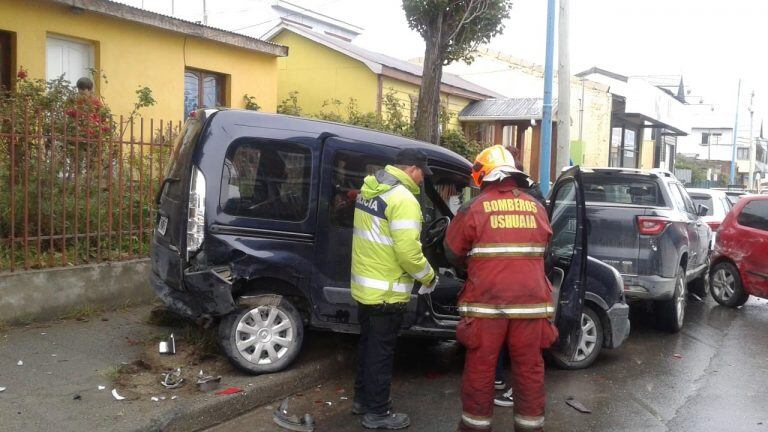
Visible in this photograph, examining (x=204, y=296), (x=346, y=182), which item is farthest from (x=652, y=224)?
(x=204, y=296)

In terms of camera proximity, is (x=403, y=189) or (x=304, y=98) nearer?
(x=403, y=189)

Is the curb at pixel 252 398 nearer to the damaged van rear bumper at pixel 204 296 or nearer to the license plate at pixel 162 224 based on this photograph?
the damaged van rear bumper at pixel 204 296

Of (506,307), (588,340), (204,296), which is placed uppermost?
(506,307)

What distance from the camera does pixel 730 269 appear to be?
382 inches

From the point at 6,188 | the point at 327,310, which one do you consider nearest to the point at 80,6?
the point at 6,188

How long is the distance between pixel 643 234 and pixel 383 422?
3948 mm

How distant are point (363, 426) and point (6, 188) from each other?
4.22 metres

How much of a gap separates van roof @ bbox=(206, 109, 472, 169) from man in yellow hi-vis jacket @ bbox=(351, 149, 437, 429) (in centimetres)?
91

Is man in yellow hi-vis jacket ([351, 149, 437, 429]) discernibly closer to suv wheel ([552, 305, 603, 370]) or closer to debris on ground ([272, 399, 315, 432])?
debris on ground ([272, 399, 315, 432])

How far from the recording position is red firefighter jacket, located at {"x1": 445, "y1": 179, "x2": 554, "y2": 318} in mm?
4023

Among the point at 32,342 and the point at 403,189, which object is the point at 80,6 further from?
the point at 403,189

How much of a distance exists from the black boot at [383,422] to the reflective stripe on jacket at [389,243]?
80cm

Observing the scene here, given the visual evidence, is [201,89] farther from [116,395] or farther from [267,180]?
[116,395]

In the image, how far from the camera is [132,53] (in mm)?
10883
